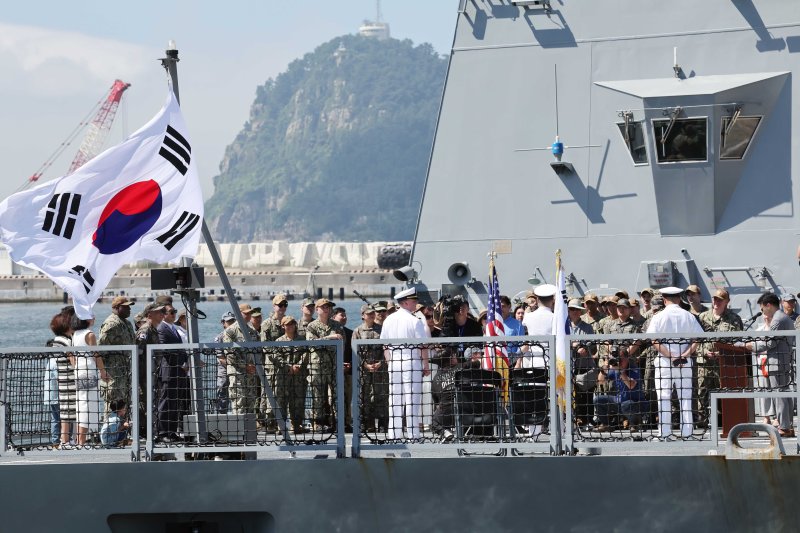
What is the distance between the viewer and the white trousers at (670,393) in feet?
28.8

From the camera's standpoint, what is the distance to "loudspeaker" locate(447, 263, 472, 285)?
15.8 m

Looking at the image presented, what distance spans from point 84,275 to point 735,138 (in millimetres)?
8701

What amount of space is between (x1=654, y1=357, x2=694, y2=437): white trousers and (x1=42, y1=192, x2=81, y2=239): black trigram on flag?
3.94m

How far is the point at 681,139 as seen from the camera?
1495 centimetres

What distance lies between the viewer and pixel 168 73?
9.05 meters

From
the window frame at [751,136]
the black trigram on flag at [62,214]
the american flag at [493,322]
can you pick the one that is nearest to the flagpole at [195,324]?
the black trigram on flag at [62,214]

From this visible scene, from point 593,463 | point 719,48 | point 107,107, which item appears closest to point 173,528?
point 593,463

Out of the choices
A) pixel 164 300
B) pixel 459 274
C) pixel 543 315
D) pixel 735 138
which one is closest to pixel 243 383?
pixel 164 300

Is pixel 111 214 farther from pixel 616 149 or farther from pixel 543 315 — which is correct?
pixel 616 149

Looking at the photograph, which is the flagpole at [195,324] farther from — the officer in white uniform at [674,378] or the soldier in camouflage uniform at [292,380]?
the officer in white uniform at [674,378]

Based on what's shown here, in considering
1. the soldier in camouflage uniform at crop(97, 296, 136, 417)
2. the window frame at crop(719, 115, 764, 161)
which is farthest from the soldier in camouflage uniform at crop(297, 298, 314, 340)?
the window frame at crop(719, 115, 764, 161)

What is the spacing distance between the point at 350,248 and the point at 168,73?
522 ft

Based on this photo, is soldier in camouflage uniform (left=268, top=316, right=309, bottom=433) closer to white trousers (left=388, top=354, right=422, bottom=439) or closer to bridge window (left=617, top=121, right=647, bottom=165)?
white trousers (left=388, top=354, right=422, bottom=439)

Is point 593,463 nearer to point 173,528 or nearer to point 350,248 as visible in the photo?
point 173,528
